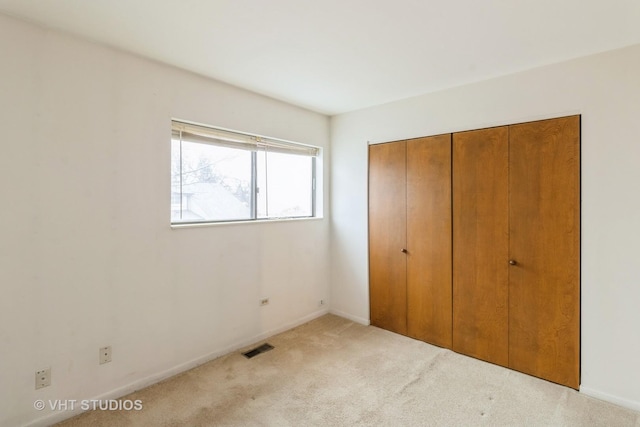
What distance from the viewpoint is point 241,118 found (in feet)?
9.95

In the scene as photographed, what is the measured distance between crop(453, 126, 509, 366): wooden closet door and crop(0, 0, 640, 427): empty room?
18mm

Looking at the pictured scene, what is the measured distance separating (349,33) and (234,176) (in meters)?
1.68

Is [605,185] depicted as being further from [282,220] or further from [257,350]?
[257,350]

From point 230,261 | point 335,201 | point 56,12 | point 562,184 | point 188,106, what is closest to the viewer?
point 56,12

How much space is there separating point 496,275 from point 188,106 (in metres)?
2.96

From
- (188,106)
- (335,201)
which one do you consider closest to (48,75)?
(188,106)

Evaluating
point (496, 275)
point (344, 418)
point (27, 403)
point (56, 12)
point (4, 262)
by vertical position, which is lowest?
point (344, 418)

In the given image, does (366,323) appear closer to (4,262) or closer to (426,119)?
(426,119)

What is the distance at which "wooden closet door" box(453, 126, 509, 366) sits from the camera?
106 inches

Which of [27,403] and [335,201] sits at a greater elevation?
[335,201]

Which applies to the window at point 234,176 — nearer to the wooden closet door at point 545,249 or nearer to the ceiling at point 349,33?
the ceiling at point 349,33

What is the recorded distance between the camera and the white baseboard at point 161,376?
6.63 feet

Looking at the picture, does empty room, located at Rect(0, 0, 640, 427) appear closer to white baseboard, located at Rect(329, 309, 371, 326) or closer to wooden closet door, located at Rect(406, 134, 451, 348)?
wooden closet door, located at Rect(406, 134, 451, 348)

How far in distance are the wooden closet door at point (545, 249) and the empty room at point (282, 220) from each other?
14 millimetres
